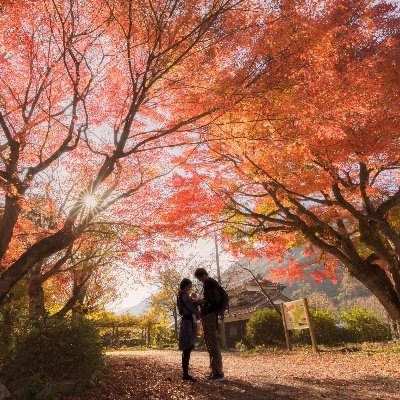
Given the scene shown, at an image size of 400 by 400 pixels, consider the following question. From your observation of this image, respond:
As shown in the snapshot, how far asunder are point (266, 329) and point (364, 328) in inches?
215

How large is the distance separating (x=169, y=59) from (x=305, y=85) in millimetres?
3270

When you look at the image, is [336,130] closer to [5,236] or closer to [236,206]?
[236,206]

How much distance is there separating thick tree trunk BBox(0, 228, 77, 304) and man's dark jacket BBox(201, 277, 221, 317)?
2579 mm

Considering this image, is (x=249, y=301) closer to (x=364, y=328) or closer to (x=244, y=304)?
(x=244, y=304)

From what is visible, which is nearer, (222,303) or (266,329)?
(222,303)

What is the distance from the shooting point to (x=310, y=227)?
1095 centimetres

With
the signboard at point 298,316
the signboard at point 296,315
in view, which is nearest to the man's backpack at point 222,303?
the signboard at point 298,316

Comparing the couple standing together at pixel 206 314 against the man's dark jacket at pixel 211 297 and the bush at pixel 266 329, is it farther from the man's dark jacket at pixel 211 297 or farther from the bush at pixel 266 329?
the bush at pixel 266 329

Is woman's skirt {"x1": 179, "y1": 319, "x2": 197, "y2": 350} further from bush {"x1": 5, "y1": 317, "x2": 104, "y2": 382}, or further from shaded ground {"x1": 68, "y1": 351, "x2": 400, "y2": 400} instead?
bush {"x1": 5, "y1": 317, "x2": 104, "y2": 382}

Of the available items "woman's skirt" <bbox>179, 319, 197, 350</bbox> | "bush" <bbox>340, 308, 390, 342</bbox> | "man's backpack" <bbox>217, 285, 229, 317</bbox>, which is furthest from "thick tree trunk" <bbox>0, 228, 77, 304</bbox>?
"bush" <bbox>340, 308, 390, 342</bbox>

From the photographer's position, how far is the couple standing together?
5.97 meters

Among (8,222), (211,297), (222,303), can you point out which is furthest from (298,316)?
(8,222)

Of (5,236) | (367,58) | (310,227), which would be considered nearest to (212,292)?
(5,236)

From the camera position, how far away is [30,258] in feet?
18.5
